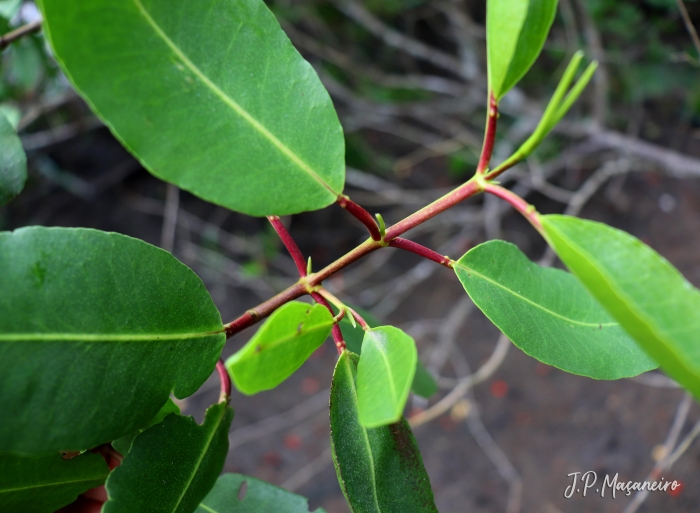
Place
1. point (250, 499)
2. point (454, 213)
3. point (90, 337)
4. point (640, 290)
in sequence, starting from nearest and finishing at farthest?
point (640, 290) → point (90, 337) → point (250, 499) → point (454, 213)

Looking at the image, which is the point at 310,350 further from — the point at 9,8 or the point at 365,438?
the point at 9,8

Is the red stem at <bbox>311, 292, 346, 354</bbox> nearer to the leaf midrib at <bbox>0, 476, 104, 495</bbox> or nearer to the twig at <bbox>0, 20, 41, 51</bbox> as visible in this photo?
the leaf midrib at <bbox>0, 476, 104, 495</bbox>

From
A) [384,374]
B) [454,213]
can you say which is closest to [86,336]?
[384,374]

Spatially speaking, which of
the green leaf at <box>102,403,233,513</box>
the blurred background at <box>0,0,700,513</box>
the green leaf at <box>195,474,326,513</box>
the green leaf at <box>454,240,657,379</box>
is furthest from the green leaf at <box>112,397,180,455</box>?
the blurred background at <box>0,0,700,513</box>

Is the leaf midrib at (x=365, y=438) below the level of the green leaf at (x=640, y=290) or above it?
below

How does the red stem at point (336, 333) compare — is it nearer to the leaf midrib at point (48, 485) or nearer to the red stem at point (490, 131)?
the red stem at point (490, 131)

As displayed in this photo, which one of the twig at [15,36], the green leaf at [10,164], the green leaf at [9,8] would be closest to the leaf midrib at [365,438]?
the green leaf at [10,164]
